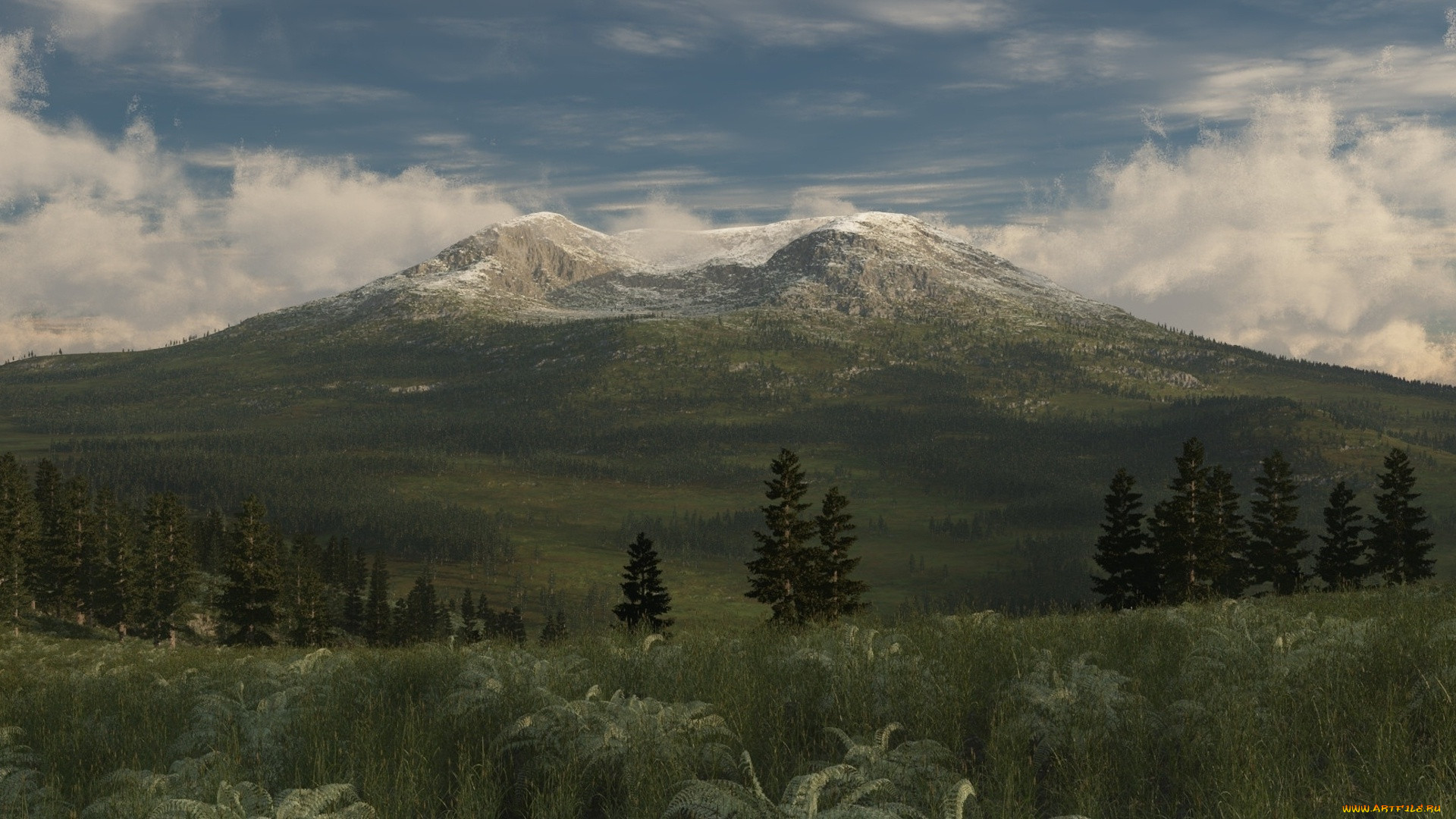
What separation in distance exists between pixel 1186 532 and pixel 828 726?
58006 millimetres

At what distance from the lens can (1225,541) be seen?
5606cm

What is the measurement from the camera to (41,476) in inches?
3981

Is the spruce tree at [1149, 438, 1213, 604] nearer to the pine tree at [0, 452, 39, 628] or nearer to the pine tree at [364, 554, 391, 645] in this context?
the pine tree at [364, 554, 391, 645]

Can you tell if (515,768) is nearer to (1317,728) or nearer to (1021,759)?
(1021,759)

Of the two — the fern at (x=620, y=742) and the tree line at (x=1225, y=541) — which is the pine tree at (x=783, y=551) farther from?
the fern at (x=620, y=742)

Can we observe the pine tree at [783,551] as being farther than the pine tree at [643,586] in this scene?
No

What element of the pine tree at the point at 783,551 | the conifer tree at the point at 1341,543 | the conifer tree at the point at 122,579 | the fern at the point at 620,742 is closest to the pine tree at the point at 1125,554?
the conifer tree at the point at 1341,543

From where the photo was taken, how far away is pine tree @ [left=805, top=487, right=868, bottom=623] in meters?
50.3

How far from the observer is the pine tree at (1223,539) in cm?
5444

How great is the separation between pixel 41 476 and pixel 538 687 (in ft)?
417

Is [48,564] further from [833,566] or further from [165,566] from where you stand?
[833,566]

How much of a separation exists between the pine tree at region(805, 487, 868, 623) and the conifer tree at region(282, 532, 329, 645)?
55338 mm

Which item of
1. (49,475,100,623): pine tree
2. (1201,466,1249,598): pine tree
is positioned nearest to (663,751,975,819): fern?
(1201,466,1249,598): pine tree

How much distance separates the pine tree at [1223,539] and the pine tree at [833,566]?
881 inches
